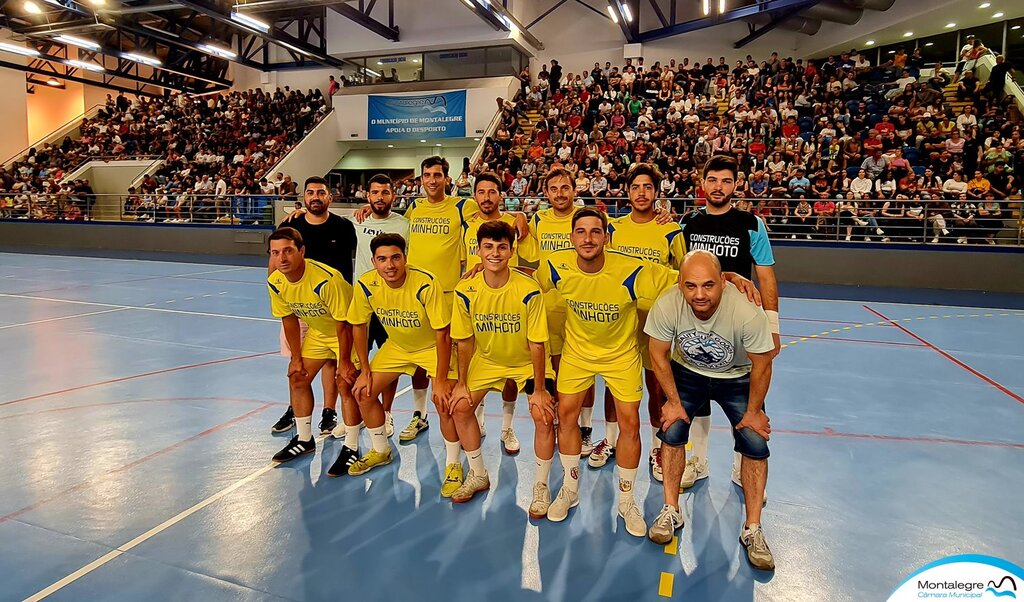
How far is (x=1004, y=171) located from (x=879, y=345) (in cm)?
823

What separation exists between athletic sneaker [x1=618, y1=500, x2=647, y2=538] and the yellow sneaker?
169 centimetres

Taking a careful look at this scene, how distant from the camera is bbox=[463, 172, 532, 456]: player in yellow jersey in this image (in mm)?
4363

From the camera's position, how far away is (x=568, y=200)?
435 centimetres

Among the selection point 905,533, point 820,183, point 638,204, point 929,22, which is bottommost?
point 905,533

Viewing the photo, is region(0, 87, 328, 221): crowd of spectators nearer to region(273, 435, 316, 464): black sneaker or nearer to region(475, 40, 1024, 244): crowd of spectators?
region(475, 40, 1024, 244): crowd of spectators

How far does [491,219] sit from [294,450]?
2176mm

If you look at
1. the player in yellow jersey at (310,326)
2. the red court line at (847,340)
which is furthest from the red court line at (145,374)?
the red court line at (847,340)

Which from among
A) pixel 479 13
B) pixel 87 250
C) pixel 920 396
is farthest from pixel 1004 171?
pixel 87 250

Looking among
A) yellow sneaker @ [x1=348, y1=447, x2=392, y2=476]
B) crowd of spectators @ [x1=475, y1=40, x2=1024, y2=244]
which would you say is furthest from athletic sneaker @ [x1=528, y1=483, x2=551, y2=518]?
crowd of spectators @ [x1=475, y1=40, x2=1024, y2=244]

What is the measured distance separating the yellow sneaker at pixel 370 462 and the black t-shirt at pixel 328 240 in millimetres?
1370

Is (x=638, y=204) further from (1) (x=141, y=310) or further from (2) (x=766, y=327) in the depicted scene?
(1) (x=141, y=310)

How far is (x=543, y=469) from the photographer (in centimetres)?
355

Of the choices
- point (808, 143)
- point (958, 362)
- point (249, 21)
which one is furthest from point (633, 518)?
point (249, 21)

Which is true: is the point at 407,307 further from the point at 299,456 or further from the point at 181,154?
the point at 181,154
